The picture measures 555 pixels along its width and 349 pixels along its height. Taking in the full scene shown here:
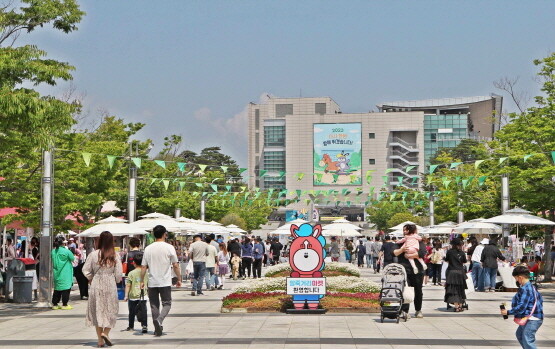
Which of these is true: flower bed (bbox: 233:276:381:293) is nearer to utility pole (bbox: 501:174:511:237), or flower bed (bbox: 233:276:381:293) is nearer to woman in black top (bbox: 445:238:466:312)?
woman in black top (bbox: 445:238:466:312)

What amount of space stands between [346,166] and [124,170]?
122333 mm

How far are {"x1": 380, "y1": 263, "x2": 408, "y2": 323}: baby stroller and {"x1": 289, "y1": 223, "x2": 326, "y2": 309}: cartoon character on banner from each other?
1852 mm

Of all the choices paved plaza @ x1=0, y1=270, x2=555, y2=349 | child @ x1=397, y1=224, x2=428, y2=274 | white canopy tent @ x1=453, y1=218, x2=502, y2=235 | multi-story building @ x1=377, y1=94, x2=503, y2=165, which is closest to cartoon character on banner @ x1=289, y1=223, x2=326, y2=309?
paved plaza @ x1=0, y1=270, x2=555, y2=349

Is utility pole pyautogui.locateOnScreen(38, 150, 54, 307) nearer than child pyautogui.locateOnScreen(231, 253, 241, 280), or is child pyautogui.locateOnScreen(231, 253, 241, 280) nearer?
utility pole pyautogui.locateOnScreen(38, 150, 54, 307)

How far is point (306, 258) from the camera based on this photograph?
17734 mm

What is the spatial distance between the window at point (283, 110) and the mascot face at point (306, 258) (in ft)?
519

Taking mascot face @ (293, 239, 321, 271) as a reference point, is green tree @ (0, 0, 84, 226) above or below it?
above

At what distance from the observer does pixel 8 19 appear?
757 inches

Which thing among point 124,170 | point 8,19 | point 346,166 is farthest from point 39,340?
point 346,166

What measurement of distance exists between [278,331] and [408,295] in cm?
294

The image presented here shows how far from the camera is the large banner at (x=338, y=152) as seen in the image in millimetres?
163625

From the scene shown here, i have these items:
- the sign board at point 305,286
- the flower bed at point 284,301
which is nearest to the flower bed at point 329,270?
the flower bed at point 284,301

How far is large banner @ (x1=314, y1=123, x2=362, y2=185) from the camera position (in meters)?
164

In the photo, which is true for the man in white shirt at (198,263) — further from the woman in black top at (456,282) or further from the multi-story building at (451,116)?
the multi-story building at (451,116)
